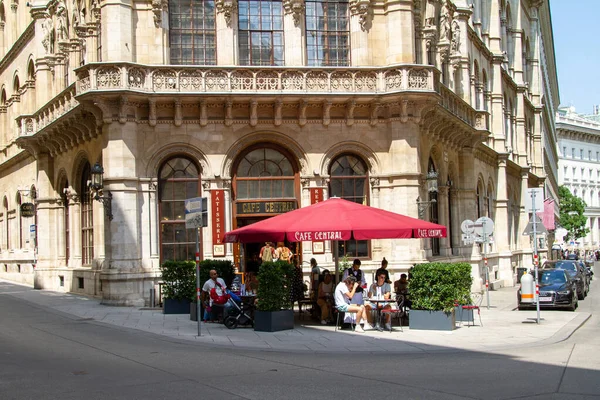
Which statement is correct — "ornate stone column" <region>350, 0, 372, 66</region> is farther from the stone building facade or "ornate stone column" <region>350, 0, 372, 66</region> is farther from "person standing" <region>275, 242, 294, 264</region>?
"person standing" <region>275, 242, 294, 264</region>

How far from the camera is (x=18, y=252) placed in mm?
40594

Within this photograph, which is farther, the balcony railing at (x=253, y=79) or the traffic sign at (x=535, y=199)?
the balcony railing at (x=253, y=79)

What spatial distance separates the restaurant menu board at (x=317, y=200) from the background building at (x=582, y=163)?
269ft

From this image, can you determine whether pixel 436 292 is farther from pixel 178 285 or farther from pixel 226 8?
pixel 226 8

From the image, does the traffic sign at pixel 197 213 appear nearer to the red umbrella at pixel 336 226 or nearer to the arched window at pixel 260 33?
the red umbrella at pixel 336 226

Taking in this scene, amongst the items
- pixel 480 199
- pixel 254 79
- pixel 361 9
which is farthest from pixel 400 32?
pixel 480 199

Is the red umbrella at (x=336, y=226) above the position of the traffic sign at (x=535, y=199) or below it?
below

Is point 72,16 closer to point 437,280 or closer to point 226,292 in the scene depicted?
point 226,292

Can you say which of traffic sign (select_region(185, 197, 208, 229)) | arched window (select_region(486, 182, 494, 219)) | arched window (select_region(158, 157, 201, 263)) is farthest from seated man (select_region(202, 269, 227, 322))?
arched window (select_region(486, 182, 494, 219))

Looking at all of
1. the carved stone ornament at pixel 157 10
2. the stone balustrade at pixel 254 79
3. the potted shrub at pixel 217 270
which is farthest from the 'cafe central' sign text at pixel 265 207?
the carved stone ornament at pixel 157 10

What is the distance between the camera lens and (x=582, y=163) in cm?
11344

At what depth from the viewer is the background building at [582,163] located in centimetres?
10744

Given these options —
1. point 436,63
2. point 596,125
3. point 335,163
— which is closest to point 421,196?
point 335,163

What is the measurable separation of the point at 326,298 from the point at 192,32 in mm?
10749
